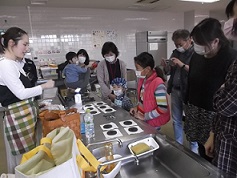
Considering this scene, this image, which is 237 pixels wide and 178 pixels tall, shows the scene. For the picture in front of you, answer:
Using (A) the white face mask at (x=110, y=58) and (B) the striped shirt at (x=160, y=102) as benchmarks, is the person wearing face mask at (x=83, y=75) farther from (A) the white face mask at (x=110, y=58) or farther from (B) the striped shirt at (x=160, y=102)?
(B) the striped shirt at (x=160, y=102)

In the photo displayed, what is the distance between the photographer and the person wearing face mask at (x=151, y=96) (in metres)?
1.48

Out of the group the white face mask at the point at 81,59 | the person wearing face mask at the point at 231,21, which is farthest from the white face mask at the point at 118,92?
the white face mask at the point at 81,59

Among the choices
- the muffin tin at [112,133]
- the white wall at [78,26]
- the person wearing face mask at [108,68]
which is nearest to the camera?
the muffin tin at [112,133]

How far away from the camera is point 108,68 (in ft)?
7.12

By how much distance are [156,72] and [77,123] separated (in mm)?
796

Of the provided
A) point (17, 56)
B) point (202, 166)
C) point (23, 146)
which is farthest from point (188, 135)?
point (17, 56)

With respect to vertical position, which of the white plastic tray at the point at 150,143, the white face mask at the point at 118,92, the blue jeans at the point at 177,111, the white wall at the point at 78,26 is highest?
the white wall at the point at 78,26

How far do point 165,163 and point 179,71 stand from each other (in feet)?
4.16

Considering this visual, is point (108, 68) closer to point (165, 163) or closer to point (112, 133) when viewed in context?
point (112, 133)

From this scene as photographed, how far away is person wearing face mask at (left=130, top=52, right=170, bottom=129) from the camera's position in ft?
4.84

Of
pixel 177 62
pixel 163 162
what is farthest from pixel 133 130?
pixel 177 62

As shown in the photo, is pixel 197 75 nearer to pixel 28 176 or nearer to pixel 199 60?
pixel 199 60

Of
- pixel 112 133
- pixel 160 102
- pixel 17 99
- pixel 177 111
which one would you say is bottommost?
pixel 177 111

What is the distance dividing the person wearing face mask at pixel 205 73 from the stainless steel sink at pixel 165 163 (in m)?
0.41
